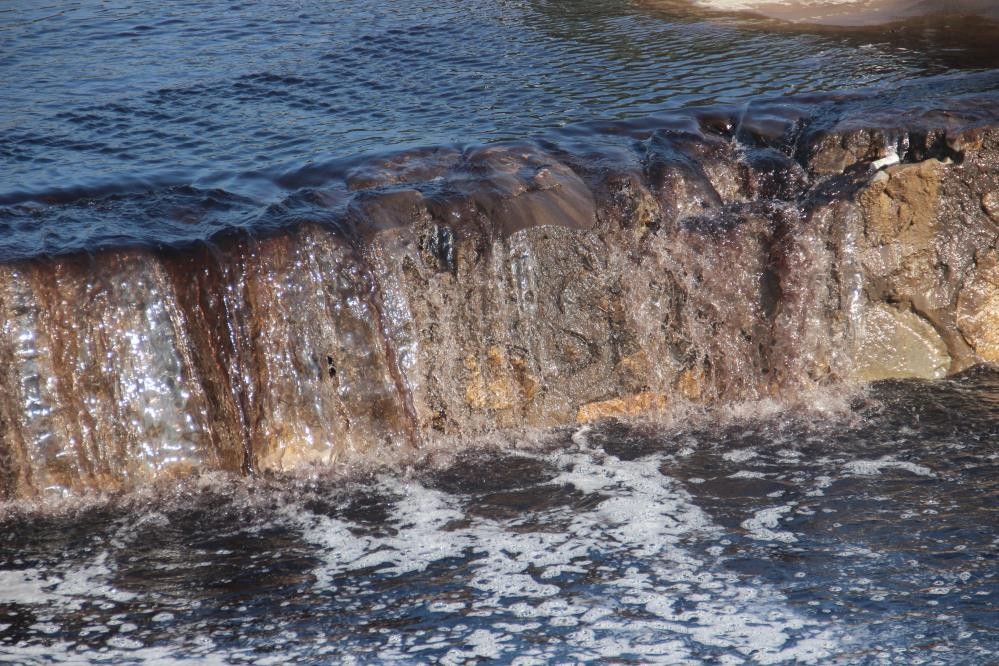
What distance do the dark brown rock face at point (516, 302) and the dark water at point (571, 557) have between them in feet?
1.03

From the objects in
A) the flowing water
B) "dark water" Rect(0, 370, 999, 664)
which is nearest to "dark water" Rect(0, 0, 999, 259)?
the flowing water

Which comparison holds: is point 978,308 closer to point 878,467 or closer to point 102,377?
point 878,467

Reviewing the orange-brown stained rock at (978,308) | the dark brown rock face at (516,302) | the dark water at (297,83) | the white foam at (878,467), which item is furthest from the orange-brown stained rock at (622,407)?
the dark water at (297,83)

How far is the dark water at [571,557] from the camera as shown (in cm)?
353

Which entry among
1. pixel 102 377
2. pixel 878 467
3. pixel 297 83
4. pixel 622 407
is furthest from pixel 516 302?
pixel 297 83

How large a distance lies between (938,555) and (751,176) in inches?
103

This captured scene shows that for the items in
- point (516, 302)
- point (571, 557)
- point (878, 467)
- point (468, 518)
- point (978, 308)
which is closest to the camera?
point (571, 557)

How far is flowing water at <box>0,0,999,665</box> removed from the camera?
141 inches

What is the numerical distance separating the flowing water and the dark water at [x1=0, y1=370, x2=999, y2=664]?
11mm

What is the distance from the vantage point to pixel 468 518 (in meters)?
4.41

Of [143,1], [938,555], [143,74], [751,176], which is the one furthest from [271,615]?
[143,1]

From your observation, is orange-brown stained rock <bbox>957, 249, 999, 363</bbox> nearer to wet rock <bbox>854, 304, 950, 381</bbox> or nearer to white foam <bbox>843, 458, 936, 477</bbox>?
wet rock <bbox>854, 304, 950, 381</bbox>

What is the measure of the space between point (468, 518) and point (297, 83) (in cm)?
498

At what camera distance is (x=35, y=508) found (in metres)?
4.52
